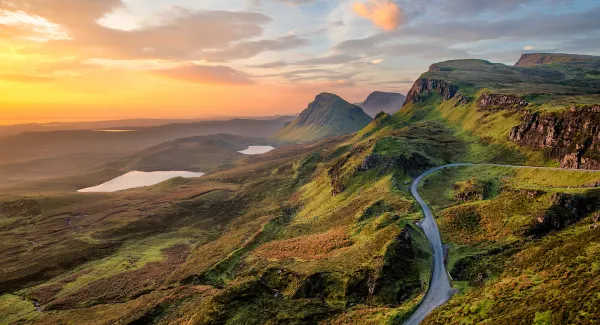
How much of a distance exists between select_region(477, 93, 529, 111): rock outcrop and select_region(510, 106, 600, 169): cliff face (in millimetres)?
29737

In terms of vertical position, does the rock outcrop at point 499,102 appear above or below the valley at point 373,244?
above

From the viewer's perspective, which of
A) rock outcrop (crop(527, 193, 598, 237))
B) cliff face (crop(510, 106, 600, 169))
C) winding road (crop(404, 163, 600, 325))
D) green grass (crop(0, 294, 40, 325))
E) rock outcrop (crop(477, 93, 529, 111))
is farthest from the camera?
rock outcrop (crop(477, 93, 529, 111))

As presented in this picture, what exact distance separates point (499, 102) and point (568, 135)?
71.9 metres

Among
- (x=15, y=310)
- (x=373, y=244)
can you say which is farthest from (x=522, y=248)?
(x=15, y=310)

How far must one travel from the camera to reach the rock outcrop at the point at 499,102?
143587 mm

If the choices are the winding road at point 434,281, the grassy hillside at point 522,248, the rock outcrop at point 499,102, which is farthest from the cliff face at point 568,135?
the rock outcrop at point 499,102

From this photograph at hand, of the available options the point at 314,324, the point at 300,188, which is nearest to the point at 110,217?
the point at 300,188

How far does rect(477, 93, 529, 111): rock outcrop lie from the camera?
144 metres

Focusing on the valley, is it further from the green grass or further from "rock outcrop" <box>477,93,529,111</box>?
"rock outcrop" <box>477,93,529,111</box>

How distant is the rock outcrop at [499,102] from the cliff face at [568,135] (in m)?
29.7

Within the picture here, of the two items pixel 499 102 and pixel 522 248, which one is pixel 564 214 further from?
pixel 499 102

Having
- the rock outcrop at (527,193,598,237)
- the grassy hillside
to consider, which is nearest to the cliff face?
the grassy hillside

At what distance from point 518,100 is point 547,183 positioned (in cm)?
8610

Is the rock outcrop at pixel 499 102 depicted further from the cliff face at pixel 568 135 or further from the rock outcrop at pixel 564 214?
the rock outcrop at pixel 564 214
